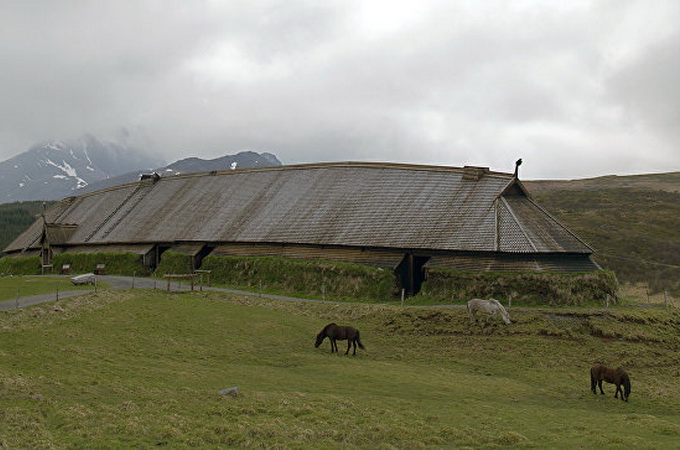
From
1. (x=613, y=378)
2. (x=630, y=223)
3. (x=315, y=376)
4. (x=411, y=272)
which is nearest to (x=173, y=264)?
(x=411, y=272)

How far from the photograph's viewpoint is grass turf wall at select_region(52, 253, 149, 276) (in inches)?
2530

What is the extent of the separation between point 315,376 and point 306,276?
84.4 feet

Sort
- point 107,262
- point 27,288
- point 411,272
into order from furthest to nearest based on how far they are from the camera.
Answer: point 107,262, point 411,272, point 27,288

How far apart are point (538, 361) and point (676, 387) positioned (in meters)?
6.40

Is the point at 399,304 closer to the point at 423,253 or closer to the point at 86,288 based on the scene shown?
the point at 423,253

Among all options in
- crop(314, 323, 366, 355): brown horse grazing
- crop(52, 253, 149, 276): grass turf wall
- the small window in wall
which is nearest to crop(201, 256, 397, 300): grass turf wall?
the small window in wall

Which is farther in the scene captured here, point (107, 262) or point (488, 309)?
point (107, 262)

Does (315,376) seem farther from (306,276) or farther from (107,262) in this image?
(107,262)

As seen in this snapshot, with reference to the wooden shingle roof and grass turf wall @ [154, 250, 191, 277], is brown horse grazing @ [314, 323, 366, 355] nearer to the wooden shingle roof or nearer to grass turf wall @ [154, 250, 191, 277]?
the wooden shingle roof

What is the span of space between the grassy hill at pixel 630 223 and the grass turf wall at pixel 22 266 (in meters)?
71.0

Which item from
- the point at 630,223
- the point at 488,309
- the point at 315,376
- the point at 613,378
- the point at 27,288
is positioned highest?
the point at 630,223

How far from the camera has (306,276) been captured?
166 feet

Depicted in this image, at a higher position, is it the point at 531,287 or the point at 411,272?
the point at 411,272

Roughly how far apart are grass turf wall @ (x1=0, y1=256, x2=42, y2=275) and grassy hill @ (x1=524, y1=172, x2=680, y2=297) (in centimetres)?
7101
